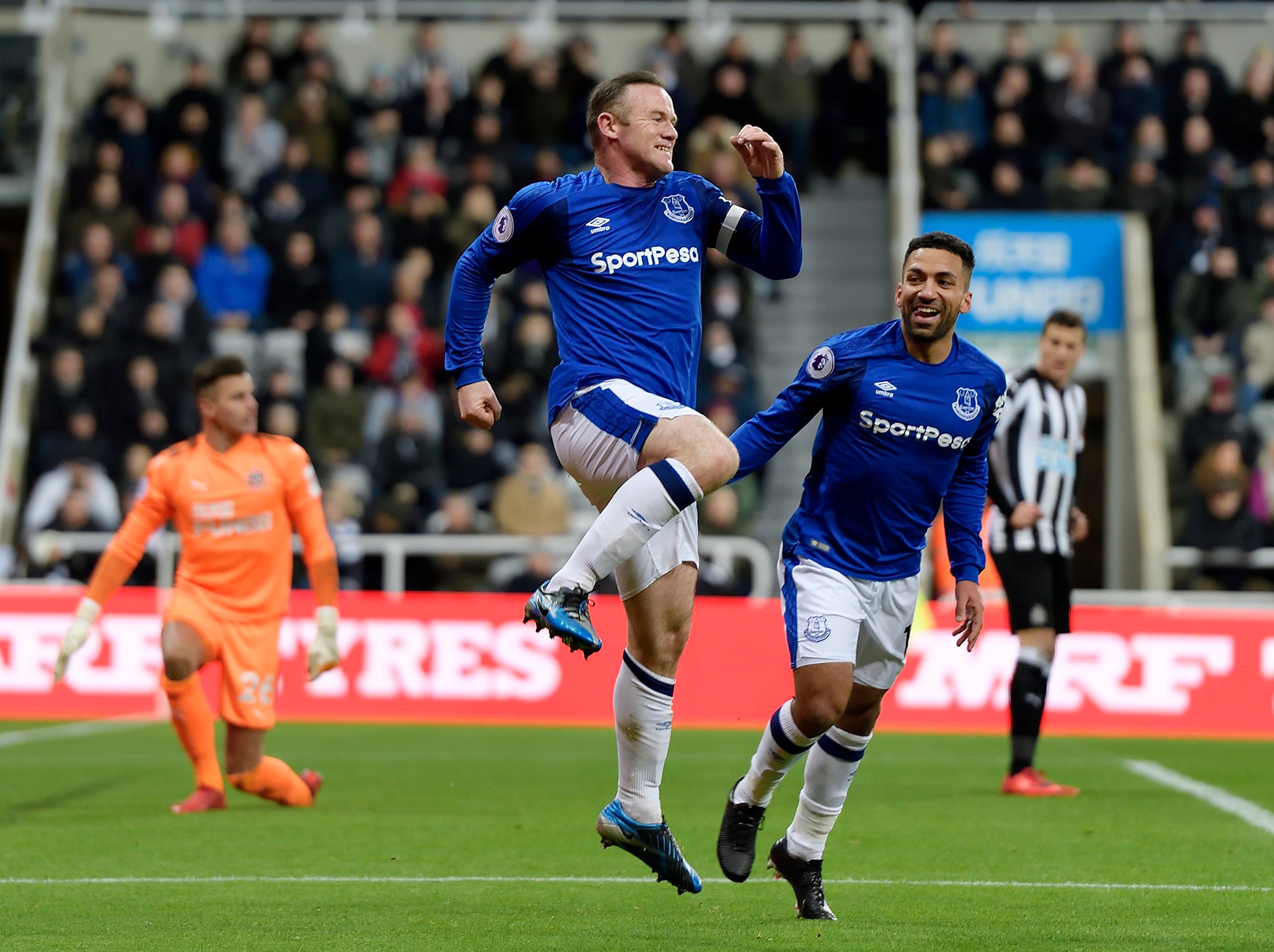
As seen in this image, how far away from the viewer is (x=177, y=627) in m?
8.61

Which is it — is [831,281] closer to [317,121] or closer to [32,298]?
[317,121]

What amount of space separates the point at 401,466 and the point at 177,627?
714 centimetres

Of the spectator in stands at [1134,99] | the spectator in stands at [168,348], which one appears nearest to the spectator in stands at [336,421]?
the spectator in stands at [168,348]

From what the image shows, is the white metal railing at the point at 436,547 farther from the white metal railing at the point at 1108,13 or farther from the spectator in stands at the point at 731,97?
the white metal railing at the point at 1108,13

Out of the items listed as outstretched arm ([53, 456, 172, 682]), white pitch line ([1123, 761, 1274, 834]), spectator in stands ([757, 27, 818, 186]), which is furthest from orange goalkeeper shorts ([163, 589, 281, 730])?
spectator in stands ([757, 27, 818, 186])

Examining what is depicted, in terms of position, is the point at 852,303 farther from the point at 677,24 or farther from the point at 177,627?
the point at 177,627

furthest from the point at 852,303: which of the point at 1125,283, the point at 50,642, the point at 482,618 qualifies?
the point at 50,642

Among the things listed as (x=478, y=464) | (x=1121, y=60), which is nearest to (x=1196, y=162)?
(x=1121, y=60)

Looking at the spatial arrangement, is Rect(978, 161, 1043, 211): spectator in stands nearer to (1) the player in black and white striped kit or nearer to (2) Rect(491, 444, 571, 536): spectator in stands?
(2) Rect(491, 444, 571, 536): spectator in stands

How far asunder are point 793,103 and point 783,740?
13335 millimetres

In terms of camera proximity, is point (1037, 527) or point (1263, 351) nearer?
point (1037, 527)

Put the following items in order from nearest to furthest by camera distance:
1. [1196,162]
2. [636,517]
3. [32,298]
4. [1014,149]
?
1. [636,517]
2. [32,298]
3. [1014,149]
4. [1196,162]

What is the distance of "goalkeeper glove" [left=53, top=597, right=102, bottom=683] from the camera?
8359 millimetres

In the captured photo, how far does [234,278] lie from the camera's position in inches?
686
